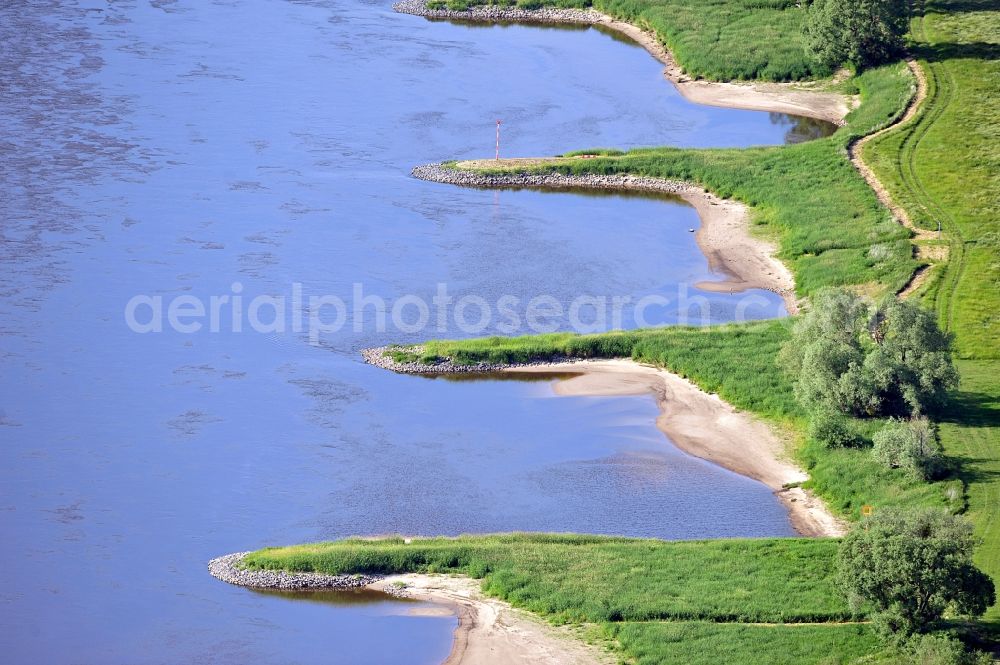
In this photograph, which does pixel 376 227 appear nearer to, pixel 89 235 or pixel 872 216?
pixel 89 235

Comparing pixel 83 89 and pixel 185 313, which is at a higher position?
pixel 83 89

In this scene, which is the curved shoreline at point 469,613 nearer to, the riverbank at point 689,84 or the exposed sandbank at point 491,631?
the exposed sandbank at point 491,631

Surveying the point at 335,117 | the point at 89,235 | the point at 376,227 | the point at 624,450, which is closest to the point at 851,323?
the point at 624,450

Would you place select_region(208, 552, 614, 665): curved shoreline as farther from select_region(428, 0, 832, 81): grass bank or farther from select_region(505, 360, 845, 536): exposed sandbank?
select_region(428, 0, 832, 81): grass bank

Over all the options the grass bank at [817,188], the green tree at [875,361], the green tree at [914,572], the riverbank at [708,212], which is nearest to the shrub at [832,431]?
the green tree at [875,361]

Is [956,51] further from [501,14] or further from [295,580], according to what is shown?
[295,580]

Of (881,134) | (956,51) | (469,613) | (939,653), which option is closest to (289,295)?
(469,613)
